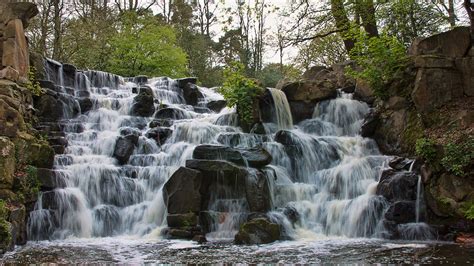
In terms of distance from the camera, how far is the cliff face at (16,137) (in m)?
8.58

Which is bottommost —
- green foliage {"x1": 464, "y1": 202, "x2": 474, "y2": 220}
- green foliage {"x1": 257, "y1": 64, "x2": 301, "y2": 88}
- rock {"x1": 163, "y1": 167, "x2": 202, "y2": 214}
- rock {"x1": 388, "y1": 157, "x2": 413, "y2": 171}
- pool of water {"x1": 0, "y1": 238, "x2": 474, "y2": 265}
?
pool of water {"x1": 0, "y1": 238, "x2": 474, "y2": 265}

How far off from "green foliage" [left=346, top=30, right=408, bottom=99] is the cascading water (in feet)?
5.77

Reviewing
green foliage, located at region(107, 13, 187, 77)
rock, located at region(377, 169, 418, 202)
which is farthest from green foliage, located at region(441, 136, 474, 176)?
green foliage, located at region(107, 13, 187, 77)

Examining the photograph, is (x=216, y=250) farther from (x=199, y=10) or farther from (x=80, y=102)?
(x=199, y=10)

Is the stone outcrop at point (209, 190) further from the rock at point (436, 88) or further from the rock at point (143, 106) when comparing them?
the rock at point (143, 106)

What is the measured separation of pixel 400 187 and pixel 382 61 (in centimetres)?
523

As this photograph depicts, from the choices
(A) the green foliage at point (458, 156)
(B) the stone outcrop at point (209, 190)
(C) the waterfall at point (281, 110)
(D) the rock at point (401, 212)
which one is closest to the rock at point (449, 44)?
(A) the green foliage at point (458, 156)

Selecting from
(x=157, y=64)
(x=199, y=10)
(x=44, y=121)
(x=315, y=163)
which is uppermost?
(x=199, y=10)

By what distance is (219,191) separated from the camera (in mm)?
10883

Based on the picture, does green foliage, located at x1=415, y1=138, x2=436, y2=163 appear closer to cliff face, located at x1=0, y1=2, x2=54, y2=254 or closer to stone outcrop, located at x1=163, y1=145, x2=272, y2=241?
stone outcrop, located at x1=163, y1=145, x2=272, y2=241

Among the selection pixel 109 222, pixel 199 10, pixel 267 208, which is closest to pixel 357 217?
pixel 267 208

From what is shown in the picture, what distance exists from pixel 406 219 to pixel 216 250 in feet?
14.5

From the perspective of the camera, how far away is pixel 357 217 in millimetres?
10141

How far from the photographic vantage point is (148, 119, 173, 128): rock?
1474 cm
